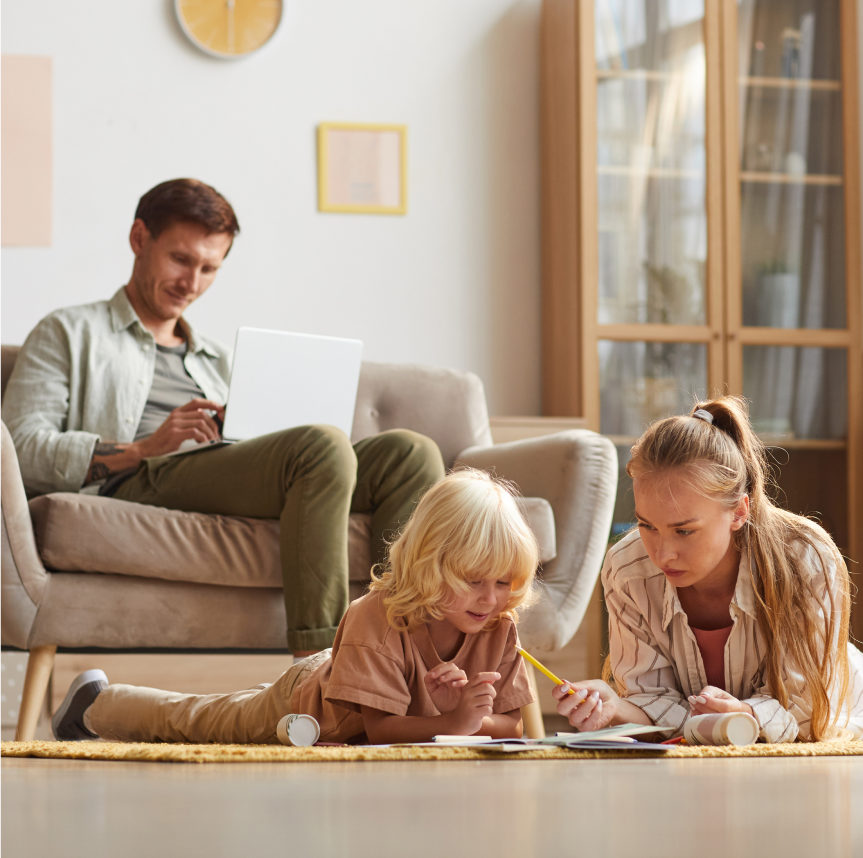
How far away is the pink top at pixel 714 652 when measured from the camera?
1.36 meters

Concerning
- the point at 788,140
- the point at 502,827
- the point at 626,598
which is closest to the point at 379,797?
the point at 502,827

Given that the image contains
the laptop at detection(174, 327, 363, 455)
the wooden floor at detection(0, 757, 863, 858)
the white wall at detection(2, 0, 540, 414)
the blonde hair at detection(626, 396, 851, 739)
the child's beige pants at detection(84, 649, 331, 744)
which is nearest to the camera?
the wooden floor at detection(0, 757, 863, 858)

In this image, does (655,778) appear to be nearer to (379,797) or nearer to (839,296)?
(379,797)

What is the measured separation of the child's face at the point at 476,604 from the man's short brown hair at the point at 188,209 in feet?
4.16

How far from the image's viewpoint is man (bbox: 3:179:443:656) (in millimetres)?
1809

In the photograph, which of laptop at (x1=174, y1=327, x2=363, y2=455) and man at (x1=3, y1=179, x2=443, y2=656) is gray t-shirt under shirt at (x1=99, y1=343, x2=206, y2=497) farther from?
laptop at (x1=174, y1=327, x2=363, y2=455)

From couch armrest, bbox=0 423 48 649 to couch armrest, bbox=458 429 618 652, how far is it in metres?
0.82

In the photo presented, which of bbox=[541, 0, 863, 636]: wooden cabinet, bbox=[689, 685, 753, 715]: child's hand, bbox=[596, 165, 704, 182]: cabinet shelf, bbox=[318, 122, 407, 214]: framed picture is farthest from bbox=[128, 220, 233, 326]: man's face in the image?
bbox=[689, 685, 753, 715]: child's hand

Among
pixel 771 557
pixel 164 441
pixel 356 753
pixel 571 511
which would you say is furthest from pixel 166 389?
pixel 356 753

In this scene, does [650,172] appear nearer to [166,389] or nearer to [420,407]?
[420,407]

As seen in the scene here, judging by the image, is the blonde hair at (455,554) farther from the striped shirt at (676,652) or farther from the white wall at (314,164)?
the white wall at (314,164)

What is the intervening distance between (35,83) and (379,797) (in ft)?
9.45

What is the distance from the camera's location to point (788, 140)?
3.18 metres

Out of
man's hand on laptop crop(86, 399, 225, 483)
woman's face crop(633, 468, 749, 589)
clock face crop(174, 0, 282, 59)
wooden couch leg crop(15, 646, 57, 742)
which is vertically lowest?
wooden couch leg crop(15, 646, 57, 742)
